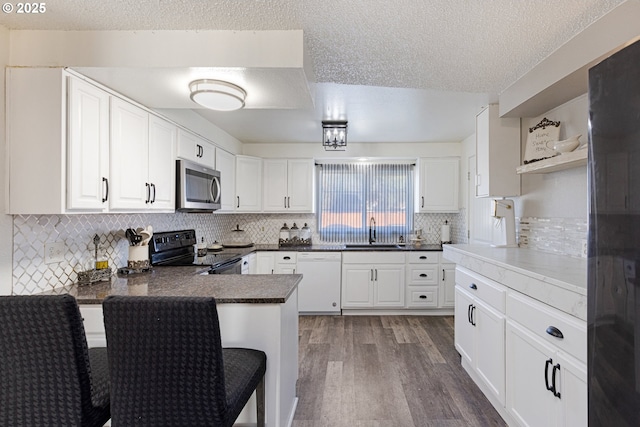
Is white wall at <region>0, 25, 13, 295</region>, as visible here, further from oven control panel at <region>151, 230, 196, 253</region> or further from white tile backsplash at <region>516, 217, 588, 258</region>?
white tile backsplash at <region>516, 217, 588, 258</region>

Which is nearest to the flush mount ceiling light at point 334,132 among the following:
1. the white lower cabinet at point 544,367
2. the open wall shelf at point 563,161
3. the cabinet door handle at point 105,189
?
the open wall shelf at point 563,161

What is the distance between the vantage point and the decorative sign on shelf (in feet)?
7.55

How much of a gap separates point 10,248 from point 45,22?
1.19 metres

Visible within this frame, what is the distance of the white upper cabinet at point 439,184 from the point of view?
167 inches

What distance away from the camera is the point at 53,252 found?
71.9 inches

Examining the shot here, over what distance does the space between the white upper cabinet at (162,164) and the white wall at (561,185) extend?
9.95 ft

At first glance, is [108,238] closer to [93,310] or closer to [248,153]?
[93,310]

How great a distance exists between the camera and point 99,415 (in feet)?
3.89

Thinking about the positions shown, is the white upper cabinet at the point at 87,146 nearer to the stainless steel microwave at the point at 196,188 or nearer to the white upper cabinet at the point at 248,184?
the stainless steel microwave at the point at 196,188

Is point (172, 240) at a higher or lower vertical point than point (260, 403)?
higher

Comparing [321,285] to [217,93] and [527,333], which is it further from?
[217,93]

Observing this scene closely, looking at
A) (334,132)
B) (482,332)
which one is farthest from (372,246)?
(482,332)

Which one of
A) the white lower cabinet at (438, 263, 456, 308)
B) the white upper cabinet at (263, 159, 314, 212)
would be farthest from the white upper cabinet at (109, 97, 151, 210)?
the white lower cabinet at (438, 263, 456, 308)

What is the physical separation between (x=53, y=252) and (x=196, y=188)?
1209 mm
